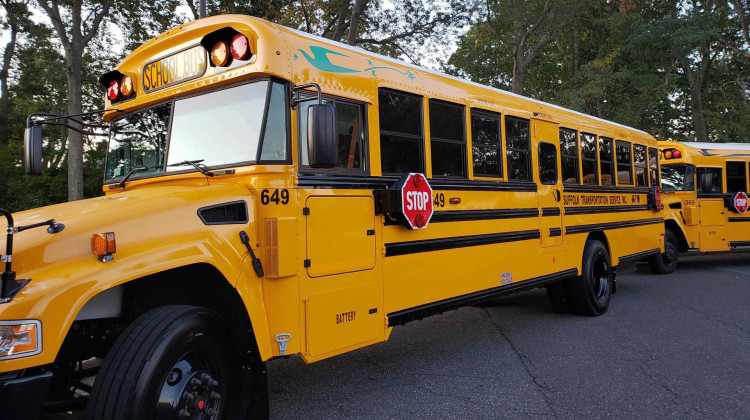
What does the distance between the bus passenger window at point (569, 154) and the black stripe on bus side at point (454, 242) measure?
1084 millimetres

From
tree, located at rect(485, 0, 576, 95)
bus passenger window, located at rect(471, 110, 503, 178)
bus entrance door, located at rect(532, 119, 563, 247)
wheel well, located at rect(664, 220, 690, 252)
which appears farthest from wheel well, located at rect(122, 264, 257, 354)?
tree, located at rect(485, 0, 576, 95)

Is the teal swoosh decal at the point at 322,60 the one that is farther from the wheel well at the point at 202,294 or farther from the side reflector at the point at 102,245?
the side reflector at the point at 102,245

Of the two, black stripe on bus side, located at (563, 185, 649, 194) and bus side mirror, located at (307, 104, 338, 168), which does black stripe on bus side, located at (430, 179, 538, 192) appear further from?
bus side mirror, located at (307, 104, 338, 168)

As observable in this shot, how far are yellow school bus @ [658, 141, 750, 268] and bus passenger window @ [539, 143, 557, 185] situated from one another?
21.6 feet

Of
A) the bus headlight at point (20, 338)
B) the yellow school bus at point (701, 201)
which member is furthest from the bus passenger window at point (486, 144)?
the yellow school bus at point (701, 201)

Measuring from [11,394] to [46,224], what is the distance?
70 cm

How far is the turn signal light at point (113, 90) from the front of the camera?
3.84 metres

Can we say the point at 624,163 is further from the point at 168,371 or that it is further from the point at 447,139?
the point at 168,371

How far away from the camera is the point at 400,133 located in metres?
3.96

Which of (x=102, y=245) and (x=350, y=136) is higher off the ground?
(x=350, y=136)

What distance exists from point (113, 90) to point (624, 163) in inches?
261

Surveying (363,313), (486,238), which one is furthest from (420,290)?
(486,238)

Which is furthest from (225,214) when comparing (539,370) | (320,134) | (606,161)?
(606,161)

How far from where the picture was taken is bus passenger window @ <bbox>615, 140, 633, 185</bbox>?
23.7ft
